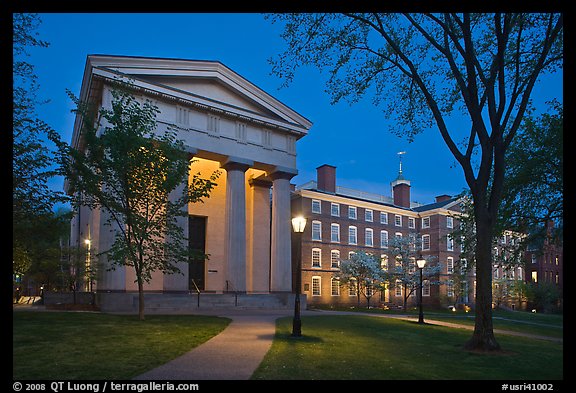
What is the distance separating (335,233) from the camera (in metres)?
54.0

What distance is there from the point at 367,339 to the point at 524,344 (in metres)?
6.58

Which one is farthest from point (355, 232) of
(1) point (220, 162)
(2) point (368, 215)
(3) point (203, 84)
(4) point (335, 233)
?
(3) point (203, 84)

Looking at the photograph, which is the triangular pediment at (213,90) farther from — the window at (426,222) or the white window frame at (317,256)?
the window at (426,222)

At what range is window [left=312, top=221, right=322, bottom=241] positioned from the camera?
51844 millimetres

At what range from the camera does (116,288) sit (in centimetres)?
2795

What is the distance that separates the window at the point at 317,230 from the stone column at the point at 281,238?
15.4 m

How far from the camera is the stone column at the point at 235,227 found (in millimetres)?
33312

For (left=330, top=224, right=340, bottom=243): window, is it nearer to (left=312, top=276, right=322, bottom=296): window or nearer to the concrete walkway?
(left=312, top=276, right=322, bottom=296): window

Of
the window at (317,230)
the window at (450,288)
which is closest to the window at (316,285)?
the window at (317,230)

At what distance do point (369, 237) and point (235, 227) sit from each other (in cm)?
2780

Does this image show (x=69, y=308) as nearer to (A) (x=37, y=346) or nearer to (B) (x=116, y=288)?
(B) (x=116, y=288)

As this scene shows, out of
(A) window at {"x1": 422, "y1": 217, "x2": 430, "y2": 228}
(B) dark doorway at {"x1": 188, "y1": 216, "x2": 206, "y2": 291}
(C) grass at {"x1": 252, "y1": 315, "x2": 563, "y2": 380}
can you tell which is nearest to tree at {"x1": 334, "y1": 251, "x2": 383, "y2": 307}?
(A) window at {"x1": 422, "y1": 217, "x2": 430, "y2": 228}
